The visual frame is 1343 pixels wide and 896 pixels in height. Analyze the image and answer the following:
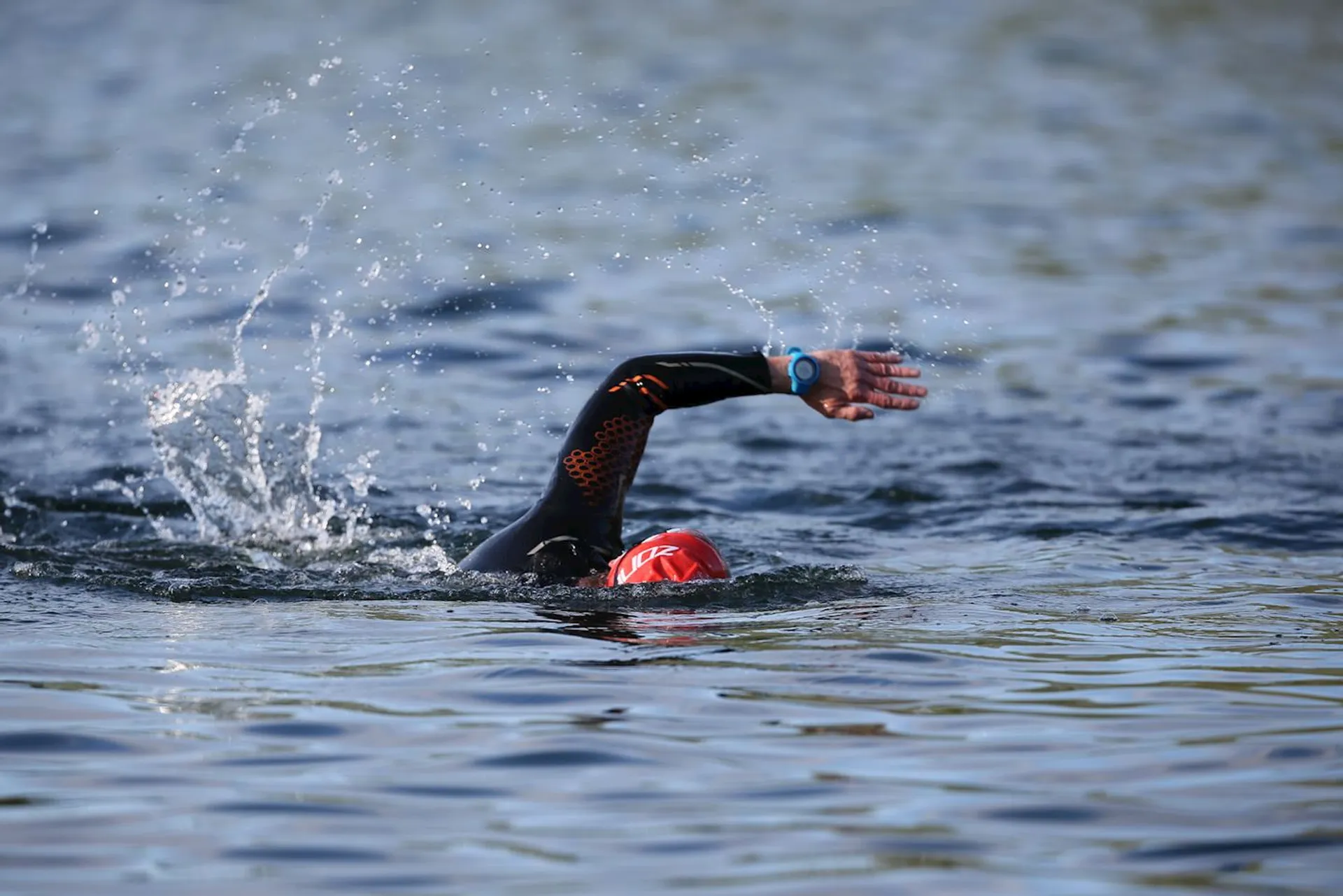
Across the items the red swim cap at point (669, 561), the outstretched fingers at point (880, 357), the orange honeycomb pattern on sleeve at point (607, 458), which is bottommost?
the red swim cap at point (669, 561)

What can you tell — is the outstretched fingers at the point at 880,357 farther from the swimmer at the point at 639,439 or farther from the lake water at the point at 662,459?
the lake water at the point at 662,459

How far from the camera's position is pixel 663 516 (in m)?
11.9

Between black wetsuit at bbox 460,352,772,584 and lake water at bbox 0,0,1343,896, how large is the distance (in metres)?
0.28

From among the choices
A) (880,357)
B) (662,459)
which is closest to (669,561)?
(880,357)

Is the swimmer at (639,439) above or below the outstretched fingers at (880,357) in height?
below

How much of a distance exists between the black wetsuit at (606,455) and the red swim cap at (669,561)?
268 millimetres

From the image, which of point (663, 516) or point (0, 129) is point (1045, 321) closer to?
point (663, 516)

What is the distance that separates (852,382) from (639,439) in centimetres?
105

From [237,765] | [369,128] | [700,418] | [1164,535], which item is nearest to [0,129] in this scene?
[369,128]

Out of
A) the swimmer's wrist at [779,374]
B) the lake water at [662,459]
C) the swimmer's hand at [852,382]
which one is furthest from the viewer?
the swimmer's wrist at [779,374]

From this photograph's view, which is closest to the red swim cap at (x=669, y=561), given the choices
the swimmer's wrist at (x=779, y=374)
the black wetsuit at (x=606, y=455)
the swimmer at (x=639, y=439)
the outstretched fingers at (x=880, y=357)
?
the swimmer at (x=639, y=439)

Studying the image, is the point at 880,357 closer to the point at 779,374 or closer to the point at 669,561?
the point at 779,374

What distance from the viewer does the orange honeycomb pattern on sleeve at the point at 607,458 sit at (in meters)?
→ 8.65

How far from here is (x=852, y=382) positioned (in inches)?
331
